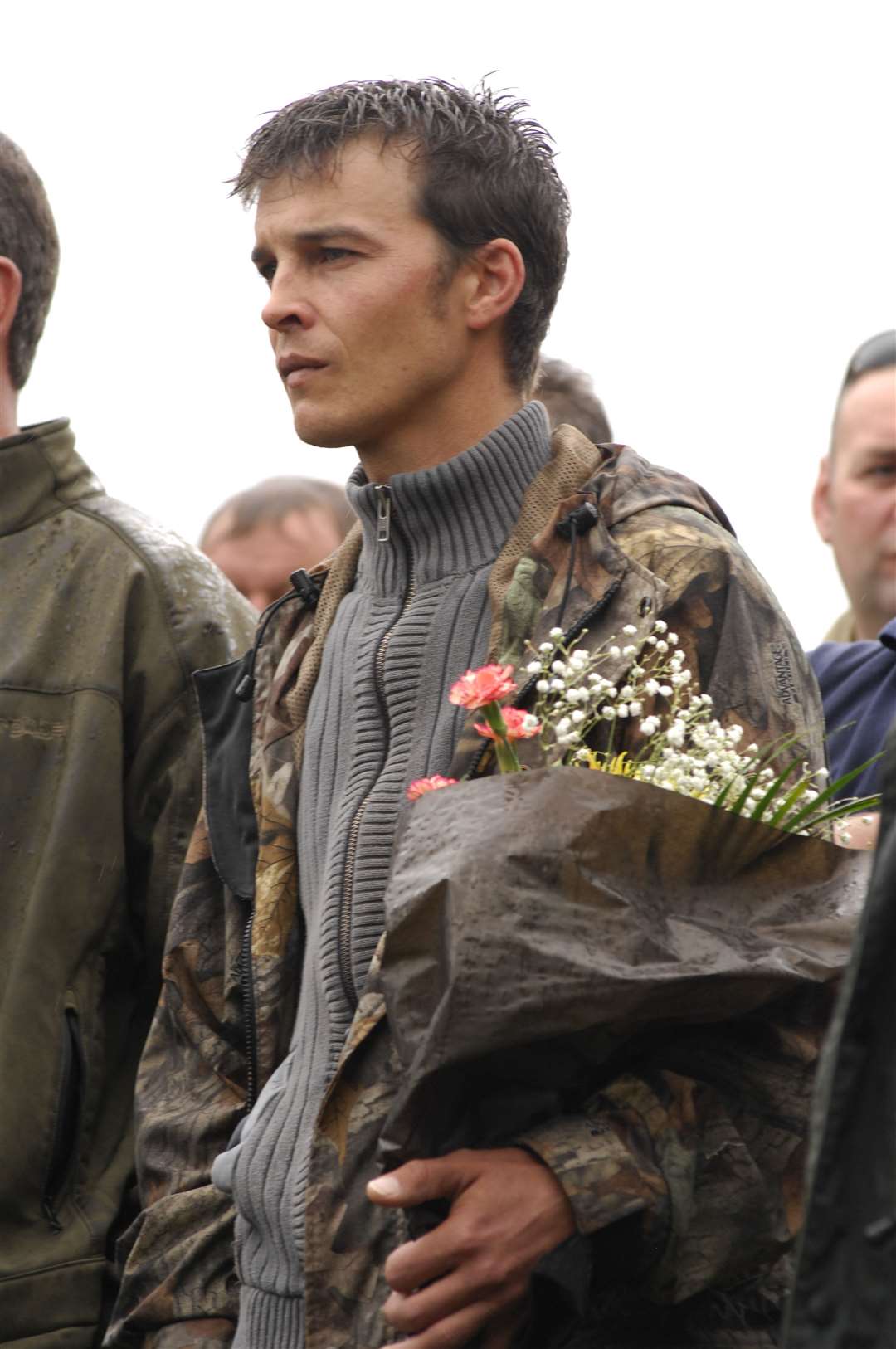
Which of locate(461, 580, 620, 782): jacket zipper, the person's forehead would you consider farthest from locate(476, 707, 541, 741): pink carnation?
the person's forehead

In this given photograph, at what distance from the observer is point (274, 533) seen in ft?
25.2

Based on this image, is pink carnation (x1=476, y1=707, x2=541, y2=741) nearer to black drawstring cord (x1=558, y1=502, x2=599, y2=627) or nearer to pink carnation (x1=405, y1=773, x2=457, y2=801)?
pink carnation (x1=405, y1=773, x2=457, y2=801)

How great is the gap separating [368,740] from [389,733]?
1.6 inches

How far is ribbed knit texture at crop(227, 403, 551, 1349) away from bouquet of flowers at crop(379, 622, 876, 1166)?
503 mm

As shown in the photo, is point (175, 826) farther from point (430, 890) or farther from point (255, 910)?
point (430, 890)

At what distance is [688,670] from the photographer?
3.08 meters

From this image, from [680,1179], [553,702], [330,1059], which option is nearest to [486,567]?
[553,702]

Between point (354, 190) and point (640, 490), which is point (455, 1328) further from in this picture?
point (354, 190)

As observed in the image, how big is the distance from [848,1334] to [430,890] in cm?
118

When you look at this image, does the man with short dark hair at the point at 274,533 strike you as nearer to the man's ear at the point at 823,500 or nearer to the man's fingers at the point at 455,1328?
the man's ear at the point at 823,500

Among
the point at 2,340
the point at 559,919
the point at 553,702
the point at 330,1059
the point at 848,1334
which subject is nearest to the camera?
the point at 848,1334

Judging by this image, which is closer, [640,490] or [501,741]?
[501,741]

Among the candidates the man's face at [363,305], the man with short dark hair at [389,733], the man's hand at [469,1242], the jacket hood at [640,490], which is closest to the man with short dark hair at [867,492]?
the man with short dark hair at [389,733]

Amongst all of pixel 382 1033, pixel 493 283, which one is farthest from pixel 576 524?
pixel 382 1033
